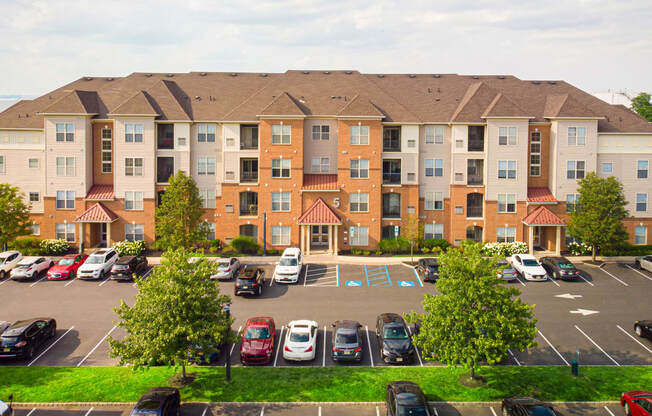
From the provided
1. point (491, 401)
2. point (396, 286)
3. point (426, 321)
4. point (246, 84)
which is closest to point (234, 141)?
point (246, 84)

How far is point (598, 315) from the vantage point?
32.8 m

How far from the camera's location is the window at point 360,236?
48.3m

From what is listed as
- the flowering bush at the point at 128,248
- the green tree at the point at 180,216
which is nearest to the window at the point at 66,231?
the flowering bush at the point at 128,248

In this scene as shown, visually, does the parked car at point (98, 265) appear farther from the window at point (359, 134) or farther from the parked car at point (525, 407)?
the parked car at point (525, 407)

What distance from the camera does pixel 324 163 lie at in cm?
4981

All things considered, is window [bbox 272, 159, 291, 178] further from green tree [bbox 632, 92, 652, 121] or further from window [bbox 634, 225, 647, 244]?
green tree [bbox 632, 92, 652, 121]

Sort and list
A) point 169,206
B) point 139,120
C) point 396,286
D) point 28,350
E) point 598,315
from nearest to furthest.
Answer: point 28,350, point 598,315, point 396,286, point 169,206, point 139,120

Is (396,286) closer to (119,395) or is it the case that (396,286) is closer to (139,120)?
(119,395)

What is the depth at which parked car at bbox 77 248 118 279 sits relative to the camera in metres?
39.3

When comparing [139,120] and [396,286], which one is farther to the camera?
[139,120]

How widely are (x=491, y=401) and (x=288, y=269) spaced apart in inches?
753

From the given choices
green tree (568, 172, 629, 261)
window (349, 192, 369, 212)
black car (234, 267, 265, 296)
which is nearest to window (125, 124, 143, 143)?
black car (234, 267, 265, 296)

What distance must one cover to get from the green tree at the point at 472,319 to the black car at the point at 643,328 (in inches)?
398

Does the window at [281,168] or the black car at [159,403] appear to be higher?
the window at [281,168]
